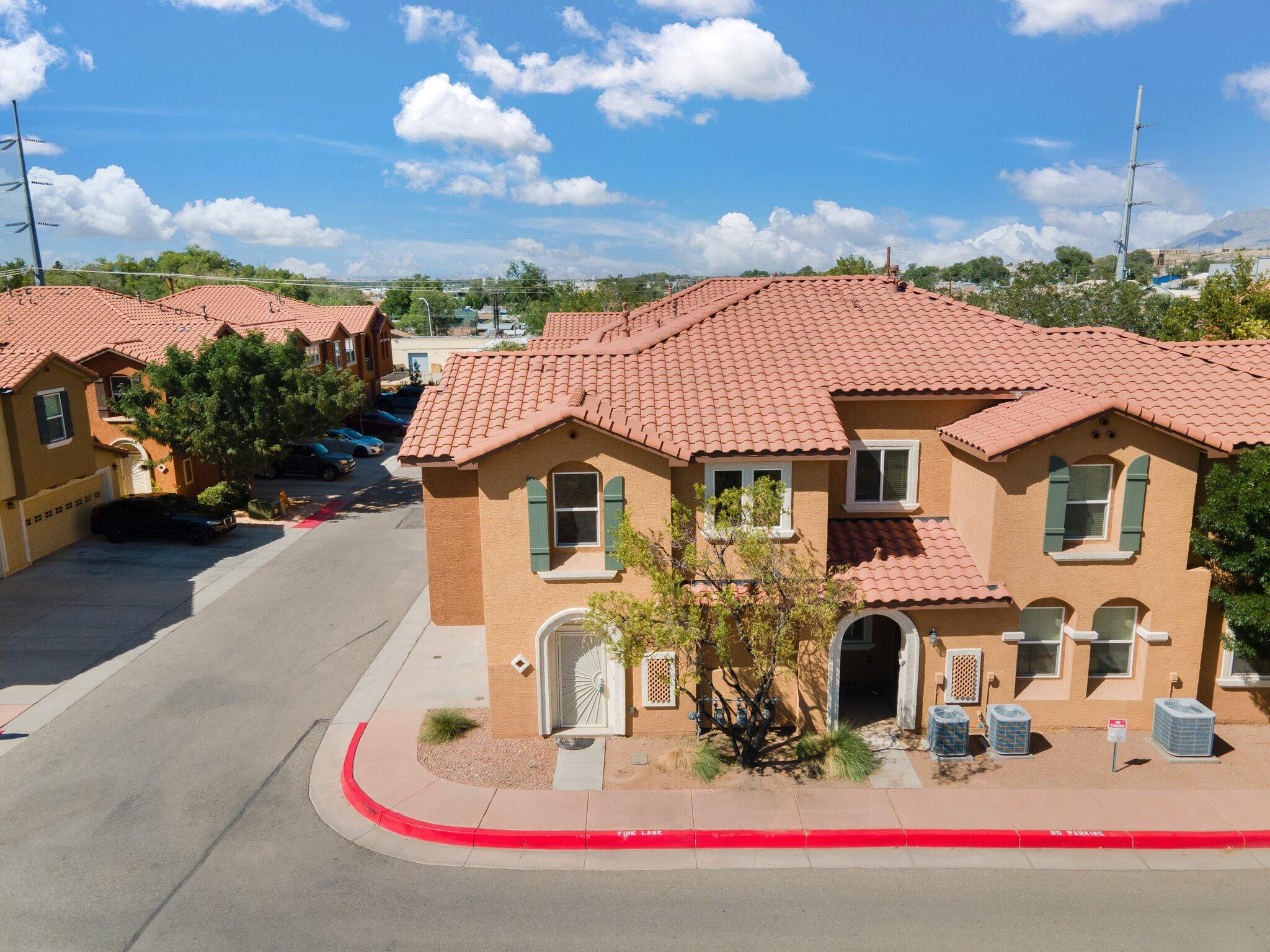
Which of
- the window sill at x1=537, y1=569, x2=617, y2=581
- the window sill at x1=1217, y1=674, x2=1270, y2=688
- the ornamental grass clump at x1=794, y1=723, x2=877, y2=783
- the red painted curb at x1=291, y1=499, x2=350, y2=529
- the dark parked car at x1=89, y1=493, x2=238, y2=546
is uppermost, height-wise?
the window sill at x1=537, y1=569, x2=617, y2=581

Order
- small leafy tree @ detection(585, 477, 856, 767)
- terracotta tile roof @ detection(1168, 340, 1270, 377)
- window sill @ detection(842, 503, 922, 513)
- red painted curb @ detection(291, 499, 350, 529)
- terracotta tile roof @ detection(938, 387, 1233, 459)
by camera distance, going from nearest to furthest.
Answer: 1. small leafy tree @ detection(585, 477, 856, 767)
2. terracotta tile roof @ detection(938, 387, 1233, 459)
3. window sill @ detection(842, 503, 922, 513)
4. terracotta tile roof @ detection(1168, 340, 1270, 377)
5. red painted curb @ detection(291, 499, 350, 529)

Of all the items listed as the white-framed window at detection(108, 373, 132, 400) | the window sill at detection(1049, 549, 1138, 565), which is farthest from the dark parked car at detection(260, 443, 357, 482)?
the window sill at detection(1049, 549, 1138, 565)

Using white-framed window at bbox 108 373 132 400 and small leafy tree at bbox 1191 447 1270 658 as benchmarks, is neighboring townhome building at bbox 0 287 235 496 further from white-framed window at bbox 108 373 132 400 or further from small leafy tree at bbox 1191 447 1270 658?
small leafy tree at bbox 1191 447 1270 658

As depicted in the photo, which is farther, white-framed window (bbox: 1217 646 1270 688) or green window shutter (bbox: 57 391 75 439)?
green window shutter (bbox: 57 391 75 439)

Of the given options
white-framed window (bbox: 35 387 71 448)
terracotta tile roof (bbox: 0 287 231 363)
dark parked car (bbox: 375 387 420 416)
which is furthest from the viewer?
dark parked car (bbox: 375 387 420 416)

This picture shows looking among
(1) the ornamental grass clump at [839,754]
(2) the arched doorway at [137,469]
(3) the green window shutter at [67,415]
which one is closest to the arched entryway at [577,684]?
(1) the ornamental grass clump at [839,754]

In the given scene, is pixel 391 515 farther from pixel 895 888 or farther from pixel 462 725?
pixel 895 888
